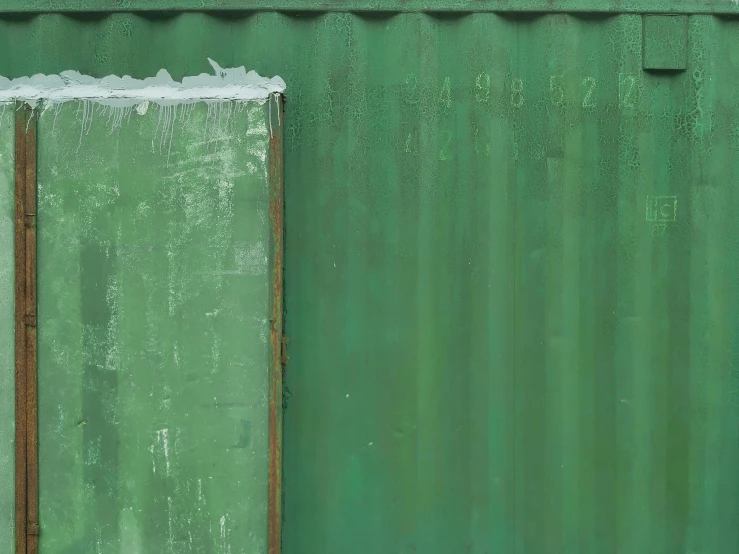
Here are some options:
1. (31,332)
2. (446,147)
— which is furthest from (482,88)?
(31,332)

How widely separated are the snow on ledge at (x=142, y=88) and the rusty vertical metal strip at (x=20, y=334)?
0.42 feet

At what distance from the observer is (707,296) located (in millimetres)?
A: 2650

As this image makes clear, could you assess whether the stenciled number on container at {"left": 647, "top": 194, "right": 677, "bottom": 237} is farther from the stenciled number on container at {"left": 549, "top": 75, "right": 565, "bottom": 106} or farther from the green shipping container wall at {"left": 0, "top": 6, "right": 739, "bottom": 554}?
the stenciled number on container at {"left": 549, "top": 75, "right": 565, "bottom": 106}

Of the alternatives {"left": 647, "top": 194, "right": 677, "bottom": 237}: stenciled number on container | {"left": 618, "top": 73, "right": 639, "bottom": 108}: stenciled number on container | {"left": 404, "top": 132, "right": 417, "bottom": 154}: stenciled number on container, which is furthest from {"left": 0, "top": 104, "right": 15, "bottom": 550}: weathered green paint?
{"left": 647, "top": 194, "right": 677, "bottom": 237}: stenciled number on container

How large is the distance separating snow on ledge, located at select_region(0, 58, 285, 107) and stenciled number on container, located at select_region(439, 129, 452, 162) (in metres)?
0.69

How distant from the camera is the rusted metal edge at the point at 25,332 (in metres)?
2.35

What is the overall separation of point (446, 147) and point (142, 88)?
4.06ft

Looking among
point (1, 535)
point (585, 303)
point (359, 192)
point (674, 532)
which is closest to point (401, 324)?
point (359, 192)

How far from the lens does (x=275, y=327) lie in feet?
7.77

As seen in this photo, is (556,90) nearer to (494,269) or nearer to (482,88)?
(482,88)

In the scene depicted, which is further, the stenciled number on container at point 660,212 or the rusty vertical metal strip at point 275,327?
the stenciled number on container at point 660,212

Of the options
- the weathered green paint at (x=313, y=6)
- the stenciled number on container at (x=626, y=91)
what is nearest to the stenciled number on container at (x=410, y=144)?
the weathered green paint at (x=313, y=6)

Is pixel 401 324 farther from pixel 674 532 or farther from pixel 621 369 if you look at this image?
pixel 674 532

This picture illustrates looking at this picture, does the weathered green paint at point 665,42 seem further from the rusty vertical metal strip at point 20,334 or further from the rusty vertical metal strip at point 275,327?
the rusty vertical metal strip at point 20,334
